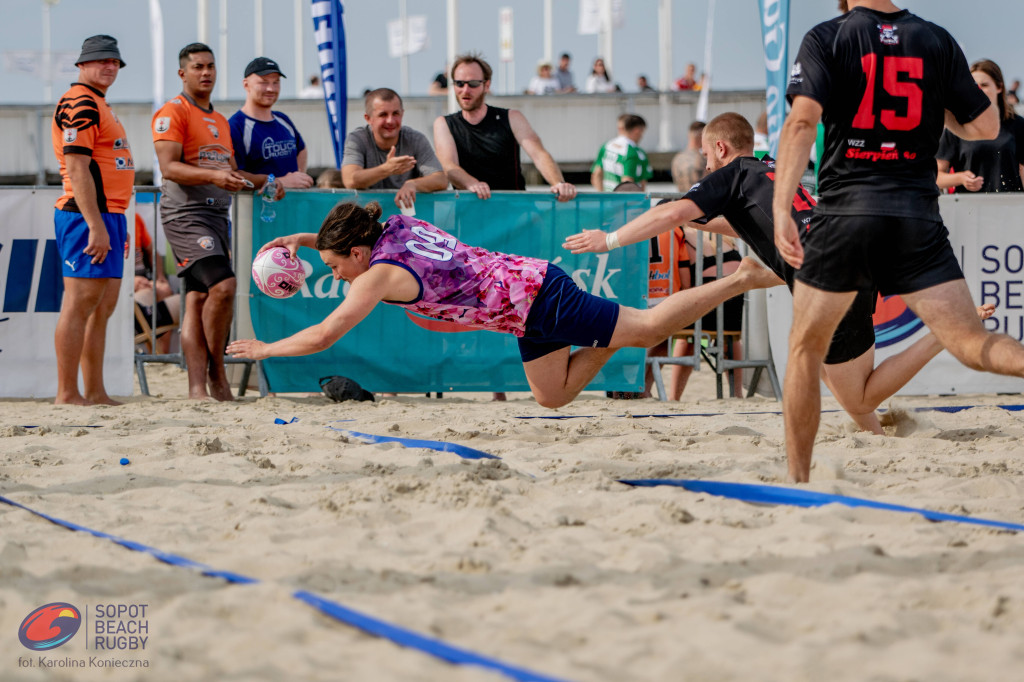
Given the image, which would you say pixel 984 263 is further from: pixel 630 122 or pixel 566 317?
pixel 630 122

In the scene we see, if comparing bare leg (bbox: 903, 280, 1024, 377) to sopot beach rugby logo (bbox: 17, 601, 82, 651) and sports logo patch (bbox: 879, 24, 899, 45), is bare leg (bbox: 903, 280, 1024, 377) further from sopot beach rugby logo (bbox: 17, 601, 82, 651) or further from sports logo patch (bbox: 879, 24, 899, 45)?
sopot beach rugby logo (bbox: 17, 601, 82, 651)

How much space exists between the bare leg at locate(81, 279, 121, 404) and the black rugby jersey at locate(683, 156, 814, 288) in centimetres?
437

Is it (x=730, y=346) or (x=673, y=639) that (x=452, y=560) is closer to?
(x=673, y=639)

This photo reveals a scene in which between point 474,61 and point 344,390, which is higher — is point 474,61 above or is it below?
above

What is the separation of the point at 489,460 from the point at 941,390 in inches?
179

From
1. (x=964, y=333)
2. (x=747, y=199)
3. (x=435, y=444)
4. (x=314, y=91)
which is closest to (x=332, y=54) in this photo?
(x=435, y=444)

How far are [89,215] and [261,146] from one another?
4.60 ft

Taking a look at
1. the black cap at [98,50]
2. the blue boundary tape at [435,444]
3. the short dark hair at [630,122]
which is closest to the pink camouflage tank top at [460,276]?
the blue boundary tape at [435,444]

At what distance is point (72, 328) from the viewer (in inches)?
264

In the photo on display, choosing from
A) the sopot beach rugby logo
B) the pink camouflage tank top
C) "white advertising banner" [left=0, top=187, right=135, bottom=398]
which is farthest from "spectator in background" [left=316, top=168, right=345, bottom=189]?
the sopot beach rugby logo

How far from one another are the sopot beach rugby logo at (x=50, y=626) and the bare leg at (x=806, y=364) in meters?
2.52

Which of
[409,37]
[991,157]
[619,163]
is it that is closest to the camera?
[991,157]

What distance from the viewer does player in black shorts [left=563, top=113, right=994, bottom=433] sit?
171 inches

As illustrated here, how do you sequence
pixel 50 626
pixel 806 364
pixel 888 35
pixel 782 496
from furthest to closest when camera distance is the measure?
pixel 806 364, pixel 888 35, pixel 782 496, pixel 50 626
